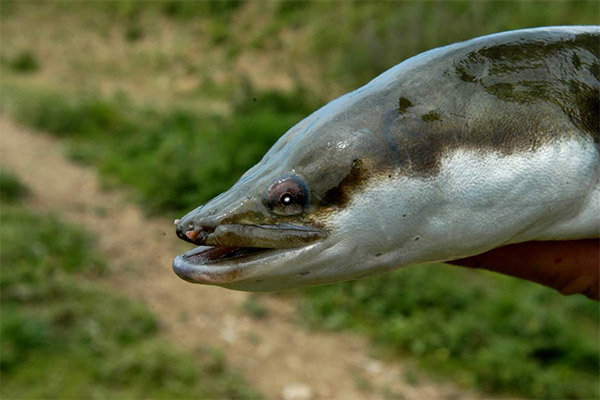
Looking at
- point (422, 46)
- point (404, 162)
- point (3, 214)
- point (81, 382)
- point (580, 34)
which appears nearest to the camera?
point (404, 162)

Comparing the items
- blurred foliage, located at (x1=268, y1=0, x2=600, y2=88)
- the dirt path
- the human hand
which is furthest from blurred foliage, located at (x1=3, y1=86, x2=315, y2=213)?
the human hand

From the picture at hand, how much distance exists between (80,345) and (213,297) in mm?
1107

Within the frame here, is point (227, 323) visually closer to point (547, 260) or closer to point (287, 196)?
point (547, 260)

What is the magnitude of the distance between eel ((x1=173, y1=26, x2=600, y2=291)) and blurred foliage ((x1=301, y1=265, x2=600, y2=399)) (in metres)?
2.75

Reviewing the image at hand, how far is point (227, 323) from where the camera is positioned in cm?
472

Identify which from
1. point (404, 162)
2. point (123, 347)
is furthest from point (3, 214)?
point (404, 162)

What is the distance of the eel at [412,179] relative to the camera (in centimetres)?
146

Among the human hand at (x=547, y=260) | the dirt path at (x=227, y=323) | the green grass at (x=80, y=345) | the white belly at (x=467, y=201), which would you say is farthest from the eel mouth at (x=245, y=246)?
the dirt path at (x=227, y=323)

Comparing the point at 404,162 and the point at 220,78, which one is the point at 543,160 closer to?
the point at 404,162

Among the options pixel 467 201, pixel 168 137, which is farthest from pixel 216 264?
pixel 168 137

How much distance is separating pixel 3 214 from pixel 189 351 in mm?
2316

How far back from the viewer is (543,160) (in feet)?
4.91

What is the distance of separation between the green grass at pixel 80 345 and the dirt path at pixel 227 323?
0.69ft

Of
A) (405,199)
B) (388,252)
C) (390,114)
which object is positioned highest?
(390,114)
